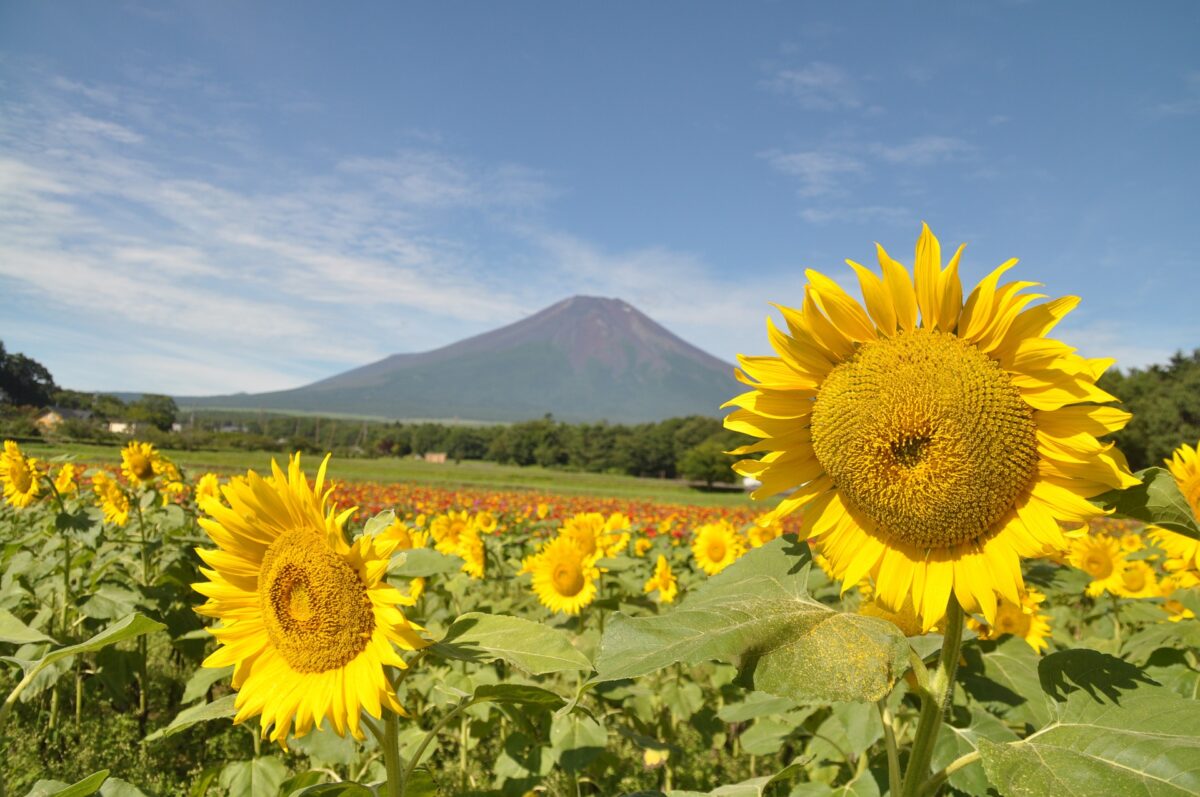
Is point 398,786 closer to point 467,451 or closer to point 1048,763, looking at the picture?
point 1048,763

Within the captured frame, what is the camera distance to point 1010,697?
2512mm

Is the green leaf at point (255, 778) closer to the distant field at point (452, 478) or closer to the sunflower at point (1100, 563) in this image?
the sunflower at point (1100, 563)

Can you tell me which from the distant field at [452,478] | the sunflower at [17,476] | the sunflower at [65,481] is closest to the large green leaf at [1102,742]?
the sunflower at [17,476]

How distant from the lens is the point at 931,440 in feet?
4.28

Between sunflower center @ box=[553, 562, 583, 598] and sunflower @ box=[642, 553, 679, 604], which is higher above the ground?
sunflower center @ box=[553, 562, 583, 598]

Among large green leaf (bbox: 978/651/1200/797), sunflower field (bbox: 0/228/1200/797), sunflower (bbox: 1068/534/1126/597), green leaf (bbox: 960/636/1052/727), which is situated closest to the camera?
large green leaf (bbox: 978/651/1200/797)

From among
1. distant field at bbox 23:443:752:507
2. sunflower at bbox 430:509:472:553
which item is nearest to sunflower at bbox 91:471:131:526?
sunflower at bbox 430:509:472:553

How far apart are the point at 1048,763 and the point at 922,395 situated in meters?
0.62

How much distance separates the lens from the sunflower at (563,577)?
4.88 metres

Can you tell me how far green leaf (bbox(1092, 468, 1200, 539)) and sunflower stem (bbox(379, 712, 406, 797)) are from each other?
1.61 m

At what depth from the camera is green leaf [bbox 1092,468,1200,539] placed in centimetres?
120

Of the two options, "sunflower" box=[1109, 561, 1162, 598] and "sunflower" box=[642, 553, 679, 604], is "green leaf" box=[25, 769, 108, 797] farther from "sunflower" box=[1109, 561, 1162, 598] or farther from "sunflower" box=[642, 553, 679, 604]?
"sunflower" box=[1109, 561, 1162, 598]

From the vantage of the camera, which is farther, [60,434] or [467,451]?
[467,451]

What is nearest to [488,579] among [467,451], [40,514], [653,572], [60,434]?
[653,572]
